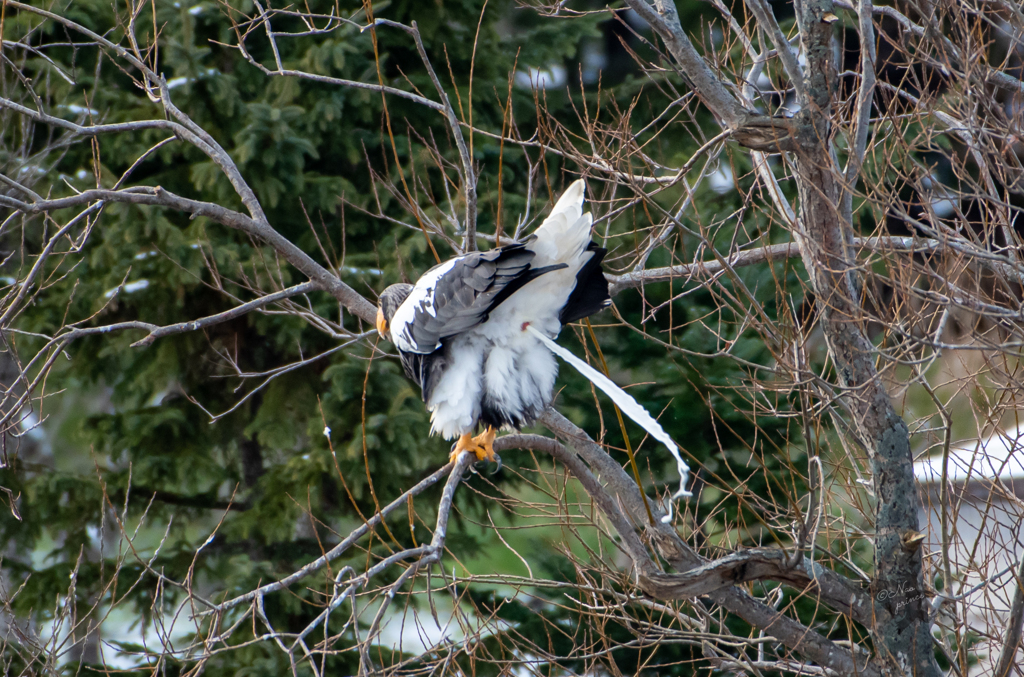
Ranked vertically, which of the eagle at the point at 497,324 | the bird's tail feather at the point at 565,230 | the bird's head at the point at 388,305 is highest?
the bird's tail feather at the point at 565,230

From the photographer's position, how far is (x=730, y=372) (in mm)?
4941

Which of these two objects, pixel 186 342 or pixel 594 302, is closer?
pixel 594 302

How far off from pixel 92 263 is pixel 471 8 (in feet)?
9.79

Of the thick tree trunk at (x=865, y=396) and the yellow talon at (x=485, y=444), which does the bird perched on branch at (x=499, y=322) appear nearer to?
the yellow talon at (x=485, y=444)

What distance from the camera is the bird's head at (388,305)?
310 cm

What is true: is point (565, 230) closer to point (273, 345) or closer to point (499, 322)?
point (499, 322)

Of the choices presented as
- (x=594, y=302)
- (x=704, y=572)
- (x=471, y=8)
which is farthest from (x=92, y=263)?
(x=704, y=572)

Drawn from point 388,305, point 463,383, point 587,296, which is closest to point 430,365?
point 463,383

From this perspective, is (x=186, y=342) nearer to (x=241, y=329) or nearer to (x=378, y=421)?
(x=241, y=329)

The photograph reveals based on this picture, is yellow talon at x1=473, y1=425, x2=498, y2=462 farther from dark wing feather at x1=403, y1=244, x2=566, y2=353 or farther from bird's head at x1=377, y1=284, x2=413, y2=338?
bird's head at x1=377, y1=284, x2=413, y2=338

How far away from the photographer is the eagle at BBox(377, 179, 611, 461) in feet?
7.98

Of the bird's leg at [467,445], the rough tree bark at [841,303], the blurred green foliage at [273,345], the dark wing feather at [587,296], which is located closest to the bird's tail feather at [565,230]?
the dark wing feather at [587,296]

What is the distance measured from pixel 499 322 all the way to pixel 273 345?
3488 mm

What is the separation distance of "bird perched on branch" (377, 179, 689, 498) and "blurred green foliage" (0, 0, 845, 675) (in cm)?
214
